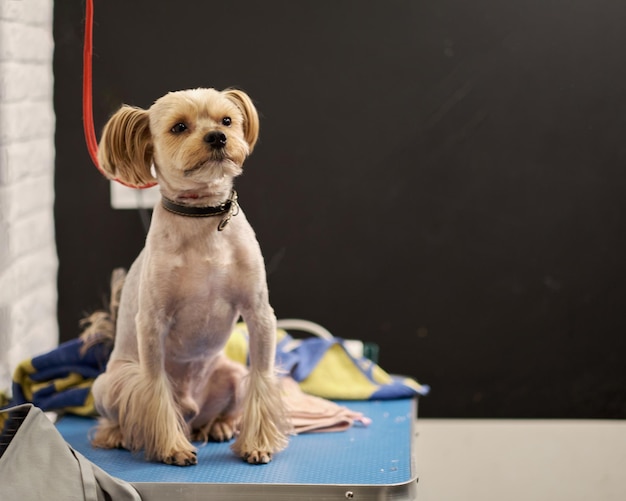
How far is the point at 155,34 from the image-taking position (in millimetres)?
2420

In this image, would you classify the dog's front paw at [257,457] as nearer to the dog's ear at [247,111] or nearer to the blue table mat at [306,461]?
the blue table mat at [306,461]

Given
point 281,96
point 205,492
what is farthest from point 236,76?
point 205,492

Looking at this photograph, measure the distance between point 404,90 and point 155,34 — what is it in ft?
2.04

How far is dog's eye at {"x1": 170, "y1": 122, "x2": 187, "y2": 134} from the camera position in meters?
1.68

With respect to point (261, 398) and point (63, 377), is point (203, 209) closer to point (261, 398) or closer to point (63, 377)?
point (261, 398)

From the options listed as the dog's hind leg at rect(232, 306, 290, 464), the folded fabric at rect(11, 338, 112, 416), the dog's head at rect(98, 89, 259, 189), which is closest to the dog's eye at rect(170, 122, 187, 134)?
the dog's head at rect(98, 89, 259, 189)

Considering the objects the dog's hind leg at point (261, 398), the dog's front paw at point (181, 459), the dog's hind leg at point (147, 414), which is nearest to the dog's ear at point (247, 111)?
the dog's hind leg at point (261, 398)

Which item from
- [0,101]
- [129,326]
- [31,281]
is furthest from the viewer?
[31,281]

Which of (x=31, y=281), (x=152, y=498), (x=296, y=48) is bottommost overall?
(x=152, y=498)

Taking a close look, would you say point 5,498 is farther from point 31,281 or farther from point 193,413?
point 31,281

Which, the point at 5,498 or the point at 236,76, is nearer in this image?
the point at 5,498

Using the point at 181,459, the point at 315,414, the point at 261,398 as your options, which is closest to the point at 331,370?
the point at 315,414

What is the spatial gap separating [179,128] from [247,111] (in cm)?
14

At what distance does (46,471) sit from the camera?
1.58 metres
